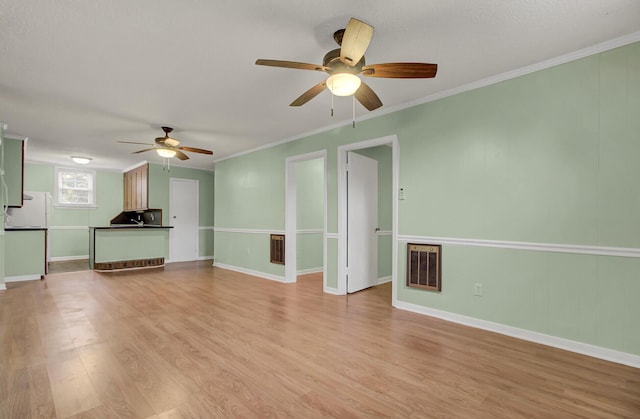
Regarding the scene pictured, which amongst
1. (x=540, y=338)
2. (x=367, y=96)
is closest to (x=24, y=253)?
(x=367, y=96)

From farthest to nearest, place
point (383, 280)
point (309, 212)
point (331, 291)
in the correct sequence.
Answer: point (309, 212), point (383, 280), point (331, 291)

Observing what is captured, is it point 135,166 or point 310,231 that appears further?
point 135,166

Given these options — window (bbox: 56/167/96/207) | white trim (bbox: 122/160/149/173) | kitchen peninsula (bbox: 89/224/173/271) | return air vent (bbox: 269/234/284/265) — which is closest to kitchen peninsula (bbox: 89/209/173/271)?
kitchen peninsula (bbox: 89/224/173/271)

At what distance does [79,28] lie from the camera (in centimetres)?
220

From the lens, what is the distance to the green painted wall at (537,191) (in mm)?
2385

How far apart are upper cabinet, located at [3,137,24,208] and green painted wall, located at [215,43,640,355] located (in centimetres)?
638

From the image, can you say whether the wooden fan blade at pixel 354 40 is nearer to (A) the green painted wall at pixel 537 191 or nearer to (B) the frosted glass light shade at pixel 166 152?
(A) the green painted wall at pixel 537 191

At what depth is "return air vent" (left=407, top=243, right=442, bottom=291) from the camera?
343cm

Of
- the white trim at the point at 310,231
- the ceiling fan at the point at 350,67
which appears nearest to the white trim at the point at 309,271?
the white trim at the point at 310,231

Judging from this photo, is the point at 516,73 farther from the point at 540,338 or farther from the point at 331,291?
the point at 331,291

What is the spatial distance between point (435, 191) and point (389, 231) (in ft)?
6.52

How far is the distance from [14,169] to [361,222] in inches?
242

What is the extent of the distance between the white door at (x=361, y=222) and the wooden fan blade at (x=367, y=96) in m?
1.76

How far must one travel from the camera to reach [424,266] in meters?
3.54
